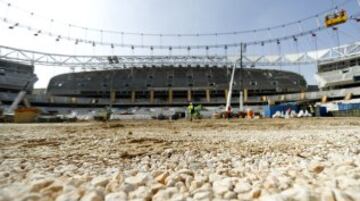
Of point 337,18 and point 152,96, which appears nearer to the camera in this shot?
point 337,18

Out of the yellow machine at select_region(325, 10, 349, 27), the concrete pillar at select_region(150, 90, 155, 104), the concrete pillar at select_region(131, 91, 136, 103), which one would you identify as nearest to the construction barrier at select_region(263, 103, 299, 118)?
the yellow machine at select_region(325, 10, 349, 27)

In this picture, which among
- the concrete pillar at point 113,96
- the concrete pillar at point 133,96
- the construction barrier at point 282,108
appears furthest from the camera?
the concrete pillar at point 133,96

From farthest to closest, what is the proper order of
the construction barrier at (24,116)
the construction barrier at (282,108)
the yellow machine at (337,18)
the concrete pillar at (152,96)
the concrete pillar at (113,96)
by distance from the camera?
the concrete pillar at (113,96), the concrete pillar at (152,96), the construction barrier at (282,108), the yellow machine at (337,18), the construction barrier at (24,116)

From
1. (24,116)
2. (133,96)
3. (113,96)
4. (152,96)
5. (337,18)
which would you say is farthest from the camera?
(113,96)

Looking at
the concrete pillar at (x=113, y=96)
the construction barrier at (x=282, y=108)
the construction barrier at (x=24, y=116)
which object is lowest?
the construction barrier at (x=24, y=116)

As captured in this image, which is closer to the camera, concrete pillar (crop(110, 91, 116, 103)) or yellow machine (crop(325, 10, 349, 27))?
yellow machine (crop(325, 10, 349, 27))

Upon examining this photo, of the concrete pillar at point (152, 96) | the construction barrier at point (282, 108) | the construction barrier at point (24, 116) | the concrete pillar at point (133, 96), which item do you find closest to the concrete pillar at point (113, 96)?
the concrete pillar at point (133, 96)

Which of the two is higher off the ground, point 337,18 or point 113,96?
point 337,18

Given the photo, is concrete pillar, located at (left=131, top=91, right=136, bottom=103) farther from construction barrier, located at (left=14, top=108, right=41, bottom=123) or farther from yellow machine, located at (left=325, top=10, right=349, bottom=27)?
yellow machine, located at (left=325, top=10, right=349, bottom=27)

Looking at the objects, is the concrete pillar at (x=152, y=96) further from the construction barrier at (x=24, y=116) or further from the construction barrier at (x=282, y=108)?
the construction barrier at (x=24, y=116)

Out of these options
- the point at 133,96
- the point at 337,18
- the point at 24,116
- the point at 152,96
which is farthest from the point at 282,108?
the point at 133,96

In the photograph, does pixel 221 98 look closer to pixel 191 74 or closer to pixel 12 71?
pixel 191 74

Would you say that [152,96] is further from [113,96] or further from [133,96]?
[113,96]

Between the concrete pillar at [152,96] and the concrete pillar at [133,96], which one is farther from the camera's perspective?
the concrete pillar at [133,96]
